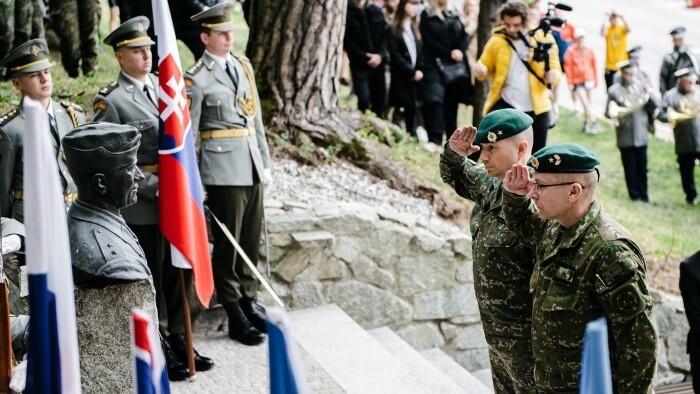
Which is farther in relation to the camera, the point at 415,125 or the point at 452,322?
the point at 415,125

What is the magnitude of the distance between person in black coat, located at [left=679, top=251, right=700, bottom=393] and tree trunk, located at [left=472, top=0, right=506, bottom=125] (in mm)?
4673

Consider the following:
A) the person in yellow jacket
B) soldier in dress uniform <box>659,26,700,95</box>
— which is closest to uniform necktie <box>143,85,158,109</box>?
the person in yellow jacket

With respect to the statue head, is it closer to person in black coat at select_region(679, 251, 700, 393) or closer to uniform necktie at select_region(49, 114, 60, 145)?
uniform necktie at select_region(49, 114, 60, 145)

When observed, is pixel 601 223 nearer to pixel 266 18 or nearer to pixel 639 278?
pixel 639 278

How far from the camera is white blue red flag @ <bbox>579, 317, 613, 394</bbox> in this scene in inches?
70.4

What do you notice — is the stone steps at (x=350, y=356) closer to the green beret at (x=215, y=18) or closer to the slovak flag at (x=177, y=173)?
the slovak flag at (x=177, y=173)

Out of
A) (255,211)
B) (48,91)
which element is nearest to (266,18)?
(255,211)

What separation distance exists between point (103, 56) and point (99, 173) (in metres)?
6.94

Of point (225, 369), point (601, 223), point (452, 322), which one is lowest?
point (452, 322)

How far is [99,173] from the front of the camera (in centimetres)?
345

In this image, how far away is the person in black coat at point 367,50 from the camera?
9.97m

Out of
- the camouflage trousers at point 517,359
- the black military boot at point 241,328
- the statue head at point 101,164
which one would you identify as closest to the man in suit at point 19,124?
the black military boot at point 241,328

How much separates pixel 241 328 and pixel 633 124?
24.1 ft

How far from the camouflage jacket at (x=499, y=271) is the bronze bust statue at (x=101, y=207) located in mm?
1569
